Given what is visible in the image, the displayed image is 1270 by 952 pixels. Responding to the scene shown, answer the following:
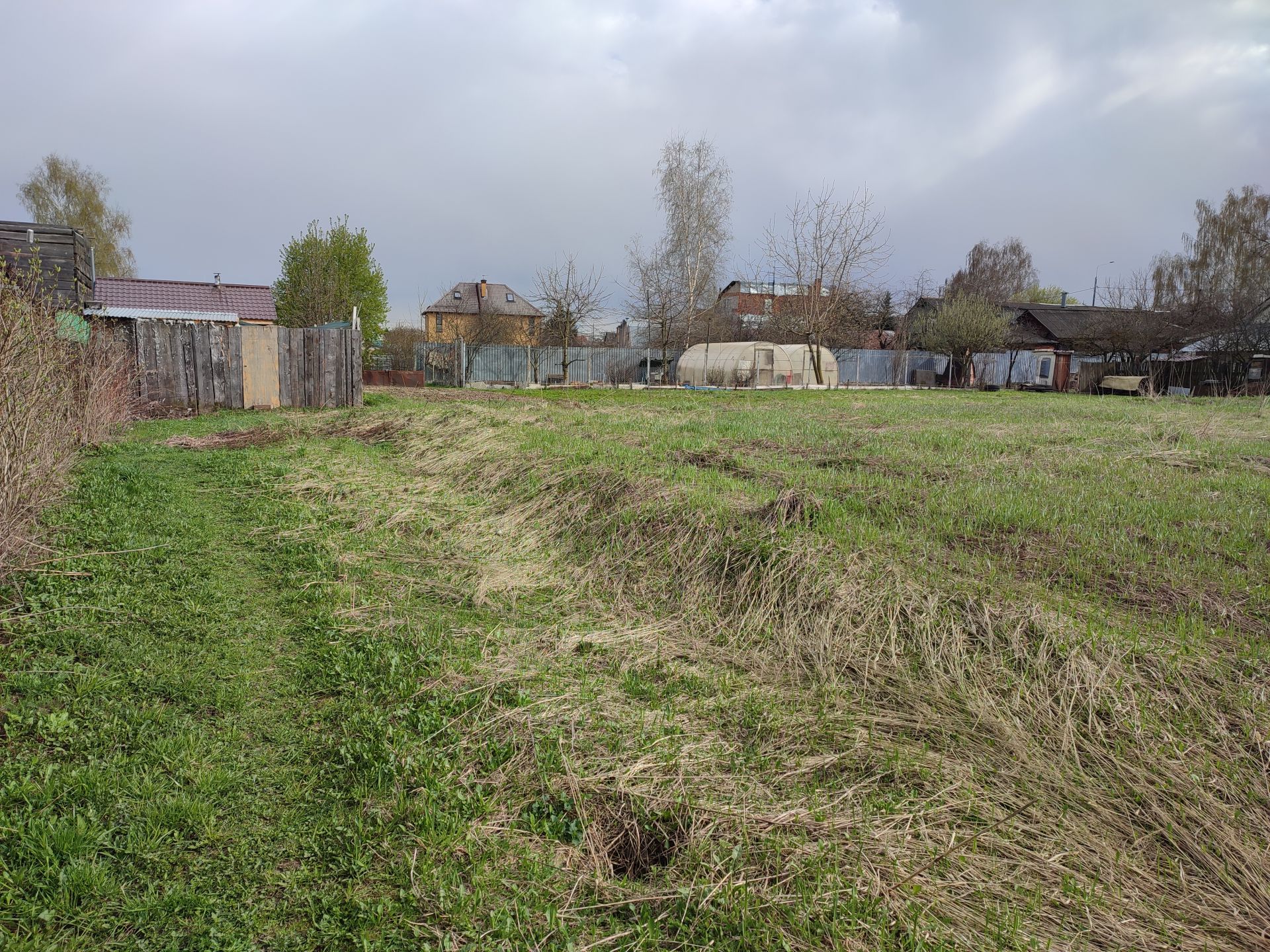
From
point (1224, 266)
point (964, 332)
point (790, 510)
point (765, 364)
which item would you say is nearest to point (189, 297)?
point (765, 364)

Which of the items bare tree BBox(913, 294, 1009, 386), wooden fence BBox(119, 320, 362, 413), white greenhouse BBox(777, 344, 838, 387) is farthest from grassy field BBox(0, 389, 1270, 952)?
bare tree BBox(913, 294, 1009, 386)

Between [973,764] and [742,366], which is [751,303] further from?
[973,764]

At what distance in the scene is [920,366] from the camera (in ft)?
123

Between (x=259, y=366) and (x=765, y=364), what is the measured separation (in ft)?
71.7

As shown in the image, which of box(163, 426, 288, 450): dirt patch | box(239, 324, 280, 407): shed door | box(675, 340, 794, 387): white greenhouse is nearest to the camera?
box(163, 426, 288, 450): dirt patch

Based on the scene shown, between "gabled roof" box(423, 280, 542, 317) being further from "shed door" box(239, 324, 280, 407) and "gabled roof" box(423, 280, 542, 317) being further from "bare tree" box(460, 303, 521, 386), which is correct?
"shed door" box(239, 324, 280, 407)

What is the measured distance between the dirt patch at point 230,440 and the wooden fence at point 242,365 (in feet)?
10.4

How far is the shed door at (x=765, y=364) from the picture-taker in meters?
30.7

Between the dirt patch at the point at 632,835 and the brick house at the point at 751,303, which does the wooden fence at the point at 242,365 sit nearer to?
the dirt patch at the point at 632,835

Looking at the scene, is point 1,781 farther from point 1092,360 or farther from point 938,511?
point 1092,360

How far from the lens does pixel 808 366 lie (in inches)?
1249

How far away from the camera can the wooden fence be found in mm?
12445

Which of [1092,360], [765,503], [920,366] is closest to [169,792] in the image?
[765,503]

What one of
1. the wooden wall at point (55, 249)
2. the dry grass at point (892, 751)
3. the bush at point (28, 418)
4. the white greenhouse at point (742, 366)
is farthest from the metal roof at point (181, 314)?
the dry grass at point (892, 751)
